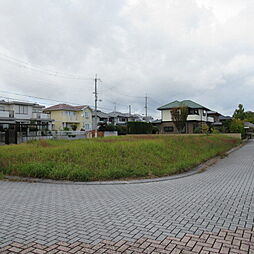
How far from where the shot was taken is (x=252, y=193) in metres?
6.20

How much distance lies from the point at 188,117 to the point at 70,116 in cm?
2298

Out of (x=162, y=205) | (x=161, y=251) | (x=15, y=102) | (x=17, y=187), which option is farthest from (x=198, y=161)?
(x=15, y=102)

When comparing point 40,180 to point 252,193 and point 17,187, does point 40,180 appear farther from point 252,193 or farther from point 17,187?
point 252,193

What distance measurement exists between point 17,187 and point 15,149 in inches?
165

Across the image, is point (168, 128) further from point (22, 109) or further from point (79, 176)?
point (79, 176)

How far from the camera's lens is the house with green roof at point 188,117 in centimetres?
4131

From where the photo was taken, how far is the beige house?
46688 mm

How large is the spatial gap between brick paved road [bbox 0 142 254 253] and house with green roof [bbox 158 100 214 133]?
115 feet

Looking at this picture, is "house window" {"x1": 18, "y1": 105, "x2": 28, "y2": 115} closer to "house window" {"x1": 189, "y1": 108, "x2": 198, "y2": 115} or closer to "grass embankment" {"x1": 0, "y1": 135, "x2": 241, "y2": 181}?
"house window" {"x1": 189, "y1": 108, "x2": 198, "y2": 115}

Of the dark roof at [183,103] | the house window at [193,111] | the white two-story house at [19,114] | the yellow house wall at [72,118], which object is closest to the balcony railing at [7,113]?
the white two-story house at [19,114]

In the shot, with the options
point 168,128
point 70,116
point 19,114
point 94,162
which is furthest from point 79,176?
point 70,116

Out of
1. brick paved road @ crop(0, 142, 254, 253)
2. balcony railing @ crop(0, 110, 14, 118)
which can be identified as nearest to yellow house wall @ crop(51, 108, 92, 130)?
balcony railing @ crop(0, 110, 14, 118)

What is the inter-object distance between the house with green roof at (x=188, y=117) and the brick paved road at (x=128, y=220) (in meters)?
35.0

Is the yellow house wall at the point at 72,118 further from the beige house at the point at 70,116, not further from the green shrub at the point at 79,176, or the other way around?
the green shrub at the point at 79,176
